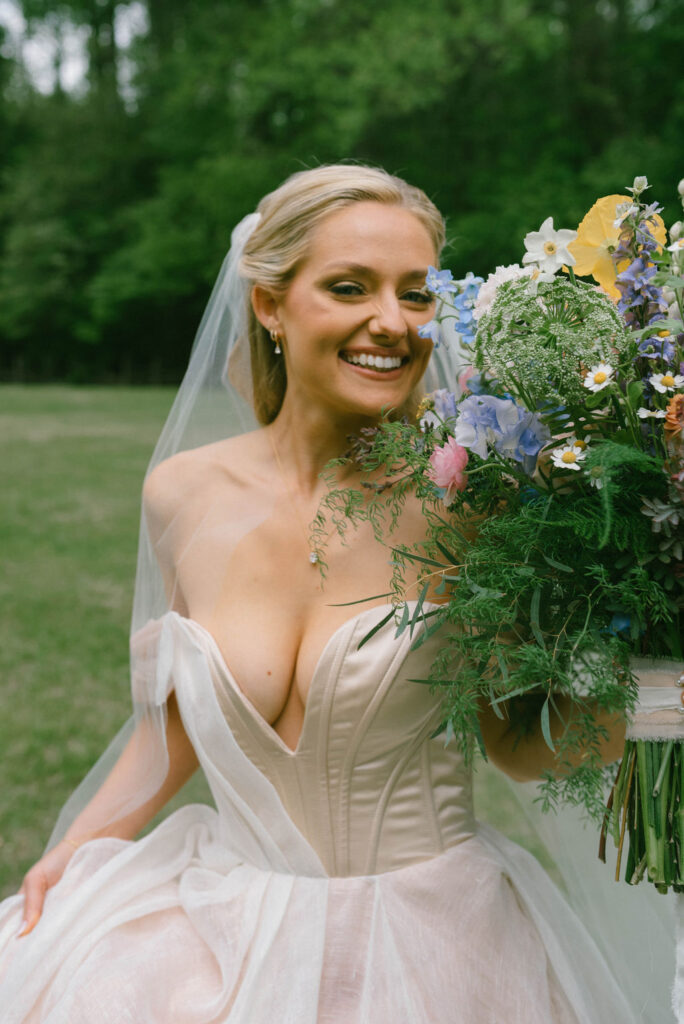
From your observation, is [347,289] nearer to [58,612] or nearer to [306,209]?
[306,209]

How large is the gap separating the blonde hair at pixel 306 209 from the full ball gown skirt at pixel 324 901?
83cm

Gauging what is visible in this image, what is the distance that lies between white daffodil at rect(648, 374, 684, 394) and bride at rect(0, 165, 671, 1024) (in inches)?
25.7

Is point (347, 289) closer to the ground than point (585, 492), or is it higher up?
higher up

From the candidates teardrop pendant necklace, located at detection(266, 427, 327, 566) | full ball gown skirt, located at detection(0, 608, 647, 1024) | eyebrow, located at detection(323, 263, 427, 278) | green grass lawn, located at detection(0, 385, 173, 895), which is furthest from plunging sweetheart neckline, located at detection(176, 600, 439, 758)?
green grass lawn, located at detection(0, 385, 173, 895)

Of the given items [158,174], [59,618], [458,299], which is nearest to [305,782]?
[458,299]

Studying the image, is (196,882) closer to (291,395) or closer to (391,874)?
(391,874)

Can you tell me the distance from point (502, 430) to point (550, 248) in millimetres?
369

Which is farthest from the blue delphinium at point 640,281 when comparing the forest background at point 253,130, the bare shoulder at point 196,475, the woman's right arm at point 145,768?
the forest background at point 253,130

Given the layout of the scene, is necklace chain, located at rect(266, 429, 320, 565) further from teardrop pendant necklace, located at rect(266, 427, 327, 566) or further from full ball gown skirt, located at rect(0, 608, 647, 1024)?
full ball gown skirt, located at rect(0, 608, 647, 1024)

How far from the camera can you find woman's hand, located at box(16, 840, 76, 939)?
6.93 feet

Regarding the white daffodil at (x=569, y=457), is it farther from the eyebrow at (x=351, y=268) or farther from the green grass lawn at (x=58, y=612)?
the green grass lawn at (x=58, y=612)

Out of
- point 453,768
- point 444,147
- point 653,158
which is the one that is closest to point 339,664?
point 453,768

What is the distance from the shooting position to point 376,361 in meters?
2.14

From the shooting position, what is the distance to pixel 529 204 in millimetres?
22672
